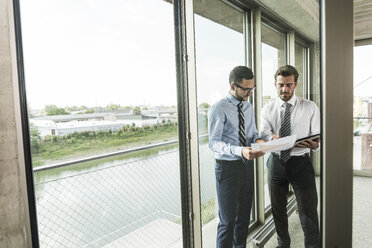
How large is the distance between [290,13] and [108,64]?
362 cm

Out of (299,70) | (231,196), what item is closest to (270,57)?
(299,70)

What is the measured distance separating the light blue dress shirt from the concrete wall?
1198 millimetres

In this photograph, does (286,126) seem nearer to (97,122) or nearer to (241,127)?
(241,127)

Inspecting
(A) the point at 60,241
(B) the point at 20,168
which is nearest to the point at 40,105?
(B) the point at 20,168

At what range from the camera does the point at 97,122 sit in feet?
9.63

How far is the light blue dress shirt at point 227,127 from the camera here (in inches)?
67.1

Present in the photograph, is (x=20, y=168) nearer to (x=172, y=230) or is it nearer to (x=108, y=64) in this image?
(x=172, y=230)

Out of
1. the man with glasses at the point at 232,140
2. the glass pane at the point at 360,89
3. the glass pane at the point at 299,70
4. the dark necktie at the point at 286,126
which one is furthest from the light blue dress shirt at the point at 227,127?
the glass pane at the point at 360,89

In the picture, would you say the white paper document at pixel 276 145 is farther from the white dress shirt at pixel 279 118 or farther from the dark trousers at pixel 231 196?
the dark trousers at pixel 231 196

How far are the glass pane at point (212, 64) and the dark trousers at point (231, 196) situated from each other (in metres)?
0.10

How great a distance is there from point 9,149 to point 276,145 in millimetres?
1408

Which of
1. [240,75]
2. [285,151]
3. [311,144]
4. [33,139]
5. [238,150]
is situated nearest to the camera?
[311,144]

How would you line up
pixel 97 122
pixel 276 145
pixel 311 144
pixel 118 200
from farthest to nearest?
1. pixel 118 200
2. pixel 97 122
3. pixel 276 145
4. pixel 311 144

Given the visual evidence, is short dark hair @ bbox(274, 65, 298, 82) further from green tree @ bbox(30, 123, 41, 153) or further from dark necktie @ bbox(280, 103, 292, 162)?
green tree @ bbox(30, 123, 41, 153)
